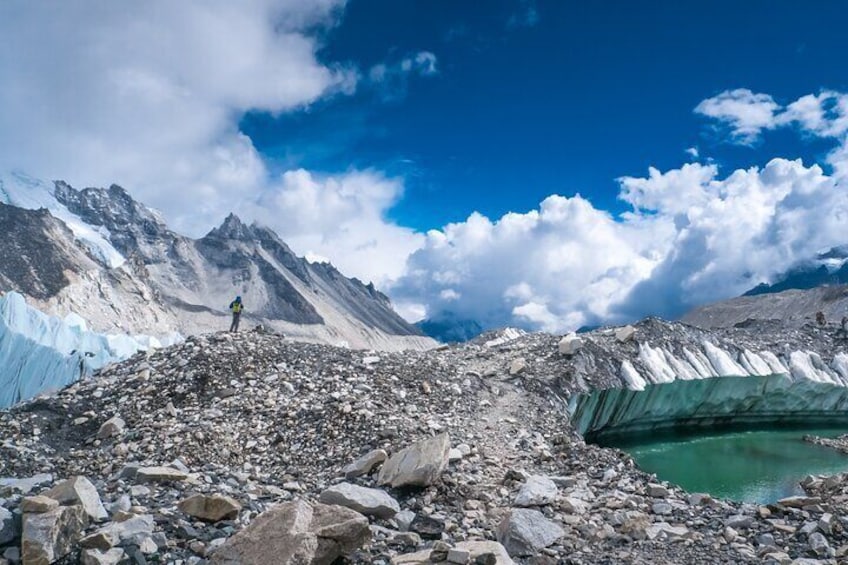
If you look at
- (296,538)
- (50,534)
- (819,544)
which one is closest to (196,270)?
(50,534)

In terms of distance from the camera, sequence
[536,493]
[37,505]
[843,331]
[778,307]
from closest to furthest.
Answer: [37,505] < [536,493] < [843,331] < [778,307]

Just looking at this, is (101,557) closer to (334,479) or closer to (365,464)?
(334,479)

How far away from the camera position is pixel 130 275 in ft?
408

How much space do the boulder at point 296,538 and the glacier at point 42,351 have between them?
23595 mm

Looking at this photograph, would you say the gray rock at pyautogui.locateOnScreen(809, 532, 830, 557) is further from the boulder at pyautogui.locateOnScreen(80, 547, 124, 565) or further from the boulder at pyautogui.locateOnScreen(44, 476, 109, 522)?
the boulder at pyautogui.locateOnScreen(44, 476, 109, 522)

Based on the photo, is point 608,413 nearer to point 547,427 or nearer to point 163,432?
point 547,427

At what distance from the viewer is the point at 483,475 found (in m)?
9.74

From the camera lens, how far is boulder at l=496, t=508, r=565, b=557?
688 centimetres

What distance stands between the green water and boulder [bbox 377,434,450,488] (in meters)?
10.1

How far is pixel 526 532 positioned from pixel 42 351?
32483 mm

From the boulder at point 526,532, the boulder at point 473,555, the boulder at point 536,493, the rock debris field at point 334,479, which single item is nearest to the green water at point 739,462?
the rock debris field at point 334,479

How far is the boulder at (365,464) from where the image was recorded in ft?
31.1

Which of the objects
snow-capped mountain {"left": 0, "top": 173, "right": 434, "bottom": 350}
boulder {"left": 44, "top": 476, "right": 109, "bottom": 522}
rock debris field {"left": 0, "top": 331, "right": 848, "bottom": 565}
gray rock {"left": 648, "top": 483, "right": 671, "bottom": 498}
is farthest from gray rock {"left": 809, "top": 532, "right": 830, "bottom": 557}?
snow-capped mountain {"left": 0, "top": 173, "right": 434, "bottom": 350}

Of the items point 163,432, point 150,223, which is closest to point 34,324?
point 163,432
